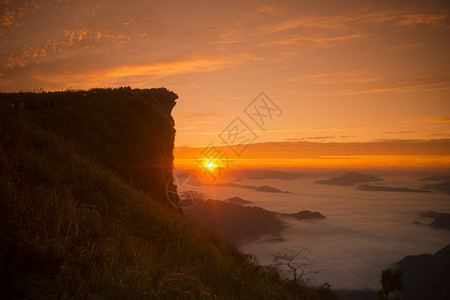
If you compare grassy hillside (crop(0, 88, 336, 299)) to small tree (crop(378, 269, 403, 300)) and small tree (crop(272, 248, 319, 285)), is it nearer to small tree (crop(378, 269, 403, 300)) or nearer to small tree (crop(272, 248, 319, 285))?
small tree (crop(272, 248, 319, 285))

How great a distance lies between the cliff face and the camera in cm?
1163

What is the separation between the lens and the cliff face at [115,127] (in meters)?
11.6

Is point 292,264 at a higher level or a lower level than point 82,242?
lower

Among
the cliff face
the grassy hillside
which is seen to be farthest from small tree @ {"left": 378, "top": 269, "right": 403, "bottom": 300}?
the cliff face

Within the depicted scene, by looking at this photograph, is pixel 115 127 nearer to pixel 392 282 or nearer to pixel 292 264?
pixel 292 264

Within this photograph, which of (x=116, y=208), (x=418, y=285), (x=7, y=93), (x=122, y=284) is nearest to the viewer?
(x=122, y=284)

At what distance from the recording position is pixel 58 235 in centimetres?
337

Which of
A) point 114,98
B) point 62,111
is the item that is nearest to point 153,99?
point 114,98

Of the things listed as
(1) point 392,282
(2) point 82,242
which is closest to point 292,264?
(2) point 82,242

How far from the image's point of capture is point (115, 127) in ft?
46.2

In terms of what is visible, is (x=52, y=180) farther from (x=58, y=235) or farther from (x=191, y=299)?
(x=191, y=299)

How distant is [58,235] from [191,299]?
2.09 metres

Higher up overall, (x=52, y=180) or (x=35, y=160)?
(x=35, y=160)

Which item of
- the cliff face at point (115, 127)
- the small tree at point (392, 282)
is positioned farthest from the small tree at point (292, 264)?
the small tree at point (392, 282)
